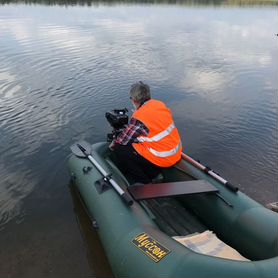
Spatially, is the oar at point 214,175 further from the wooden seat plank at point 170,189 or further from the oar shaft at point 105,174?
the oar shaft at point 105,174

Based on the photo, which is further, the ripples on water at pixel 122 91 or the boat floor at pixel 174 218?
the ripples on water at pixel 122 91

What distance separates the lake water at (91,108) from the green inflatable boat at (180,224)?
2.50 ft

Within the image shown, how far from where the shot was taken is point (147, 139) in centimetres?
427

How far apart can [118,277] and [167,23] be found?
66.0 feet

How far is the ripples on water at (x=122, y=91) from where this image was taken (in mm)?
6293

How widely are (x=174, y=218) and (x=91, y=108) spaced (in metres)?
4.71

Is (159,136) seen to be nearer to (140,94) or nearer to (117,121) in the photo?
(140,94)

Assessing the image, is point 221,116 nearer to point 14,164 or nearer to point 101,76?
point 101,76

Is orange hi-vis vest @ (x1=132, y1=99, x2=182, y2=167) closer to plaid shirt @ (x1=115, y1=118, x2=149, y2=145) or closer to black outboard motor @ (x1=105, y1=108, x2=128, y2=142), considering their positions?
plaid shirt @ (x1=115, y1=118, x2=149, y2=145)

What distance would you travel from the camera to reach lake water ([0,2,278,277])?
183 inches

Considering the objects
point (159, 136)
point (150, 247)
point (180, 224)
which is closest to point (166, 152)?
point (159, 136)

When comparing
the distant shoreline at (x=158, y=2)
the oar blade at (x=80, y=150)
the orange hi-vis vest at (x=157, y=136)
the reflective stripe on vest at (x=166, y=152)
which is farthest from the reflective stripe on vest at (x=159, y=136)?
the distant shoreline at (x=158, y=2)

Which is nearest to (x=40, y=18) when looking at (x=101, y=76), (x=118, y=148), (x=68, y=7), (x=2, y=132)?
(x=68, y=7)

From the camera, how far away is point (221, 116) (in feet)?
27.3
